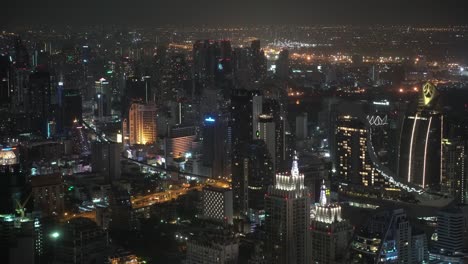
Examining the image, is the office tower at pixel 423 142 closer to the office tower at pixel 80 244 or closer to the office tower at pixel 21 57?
the office tower at pixel 80 244

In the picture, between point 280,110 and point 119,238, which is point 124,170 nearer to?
point 280,110

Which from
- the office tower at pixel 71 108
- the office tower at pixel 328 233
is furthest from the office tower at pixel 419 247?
the office tower at pixel 71 108

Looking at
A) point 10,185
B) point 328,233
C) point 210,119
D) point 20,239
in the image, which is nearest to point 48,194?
point 10,185

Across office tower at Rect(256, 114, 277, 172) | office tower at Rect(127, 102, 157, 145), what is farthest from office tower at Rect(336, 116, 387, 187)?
office tower at Rect(127, 102, 157, 145)

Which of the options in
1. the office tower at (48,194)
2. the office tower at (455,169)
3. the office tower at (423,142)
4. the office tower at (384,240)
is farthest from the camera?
the office tower at (423,142)

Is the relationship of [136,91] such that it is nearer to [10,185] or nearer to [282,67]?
[282,67]

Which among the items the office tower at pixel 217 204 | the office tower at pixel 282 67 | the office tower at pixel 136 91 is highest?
the office tower at pixel 282 67

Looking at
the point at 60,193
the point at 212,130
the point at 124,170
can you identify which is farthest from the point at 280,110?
the point at 60,193
